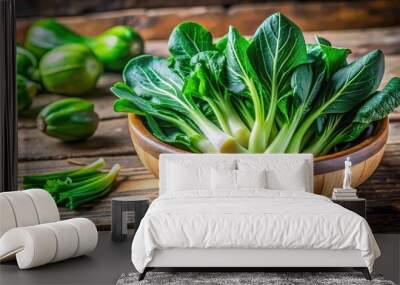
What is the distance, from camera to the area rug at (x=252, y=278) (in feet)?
13.9

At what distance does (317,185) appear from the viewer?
6.13 meters

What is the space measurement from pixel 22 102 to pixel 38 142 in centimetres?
41

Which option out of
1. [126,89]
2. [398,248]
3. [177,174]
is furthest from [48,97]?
[398,248]

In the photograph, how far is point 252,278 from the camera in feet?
14.2

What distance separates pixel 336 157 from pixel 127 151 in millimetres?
1934

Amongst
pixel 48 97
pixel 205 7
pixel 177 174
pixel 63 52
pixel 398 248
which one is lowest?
pixel 398 248

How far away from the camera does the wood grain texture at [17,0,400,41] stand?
643 cm

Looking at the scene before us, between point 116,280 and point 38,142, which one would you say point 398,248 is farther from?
point 38,142

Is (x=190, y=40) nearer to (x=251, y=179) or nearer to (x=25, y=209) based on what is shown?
(x=251, y=179)

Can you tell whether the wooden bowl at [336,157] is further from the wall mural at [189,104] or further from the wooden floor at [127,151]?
the wooden floor at [127,151]

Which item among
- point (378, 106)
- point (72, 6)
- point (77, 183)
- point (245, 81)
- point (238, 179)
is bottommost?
point (77, 183)

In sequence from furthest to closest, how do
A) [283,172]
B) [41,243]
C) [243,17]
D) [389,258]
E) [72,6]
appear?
[72,6] < [243,17] < [283,172] < [389,258] < [41,243]

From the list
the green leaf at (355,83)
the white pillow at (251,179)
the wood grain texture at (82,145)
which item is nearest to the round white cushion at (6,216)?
the wood grain texture at (82,145)

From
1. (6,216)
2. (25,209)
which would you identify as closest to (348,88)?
(25,209)
